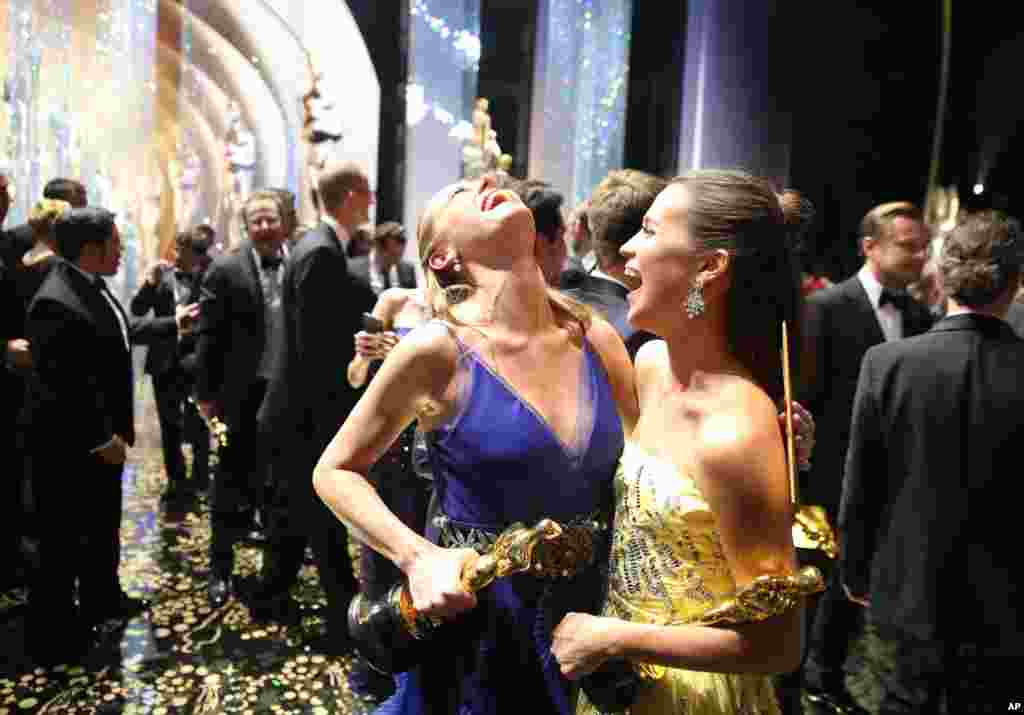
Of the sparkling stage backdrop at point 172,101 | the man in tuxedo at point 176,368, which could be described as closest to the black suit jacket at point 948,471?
the man in tuxedo at point 176,368

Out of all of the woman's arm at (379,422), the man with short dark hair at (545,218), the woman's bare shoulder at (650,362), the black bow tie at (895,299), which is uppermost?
the man with short dark hair at (545,218)

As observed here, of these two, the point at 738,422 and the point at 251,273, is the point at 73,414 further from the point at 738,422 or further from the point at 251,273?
the point at 738,422

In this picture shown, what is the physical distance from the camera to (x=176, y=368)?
5.47m

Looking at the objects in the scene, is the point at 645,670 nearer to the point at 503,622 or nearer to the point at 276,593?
the point at 503,622

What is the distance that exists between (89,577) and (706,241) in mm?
3103

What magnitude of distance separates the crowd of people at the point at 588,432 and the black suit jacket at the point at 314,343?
1 centimetres

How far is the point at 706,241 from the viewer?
1104 mm

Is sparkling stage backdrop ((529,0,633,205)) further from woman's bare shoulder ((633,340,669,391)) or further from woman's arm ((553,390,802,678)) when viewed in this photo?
woman's arm ((553,390,802,678))

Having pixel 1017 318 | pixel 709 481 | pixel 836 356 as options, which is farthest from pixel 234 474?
pixel 1017 318

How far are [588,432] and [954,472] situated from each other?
1557 mm

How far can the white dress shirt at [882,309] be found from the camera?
306 cm

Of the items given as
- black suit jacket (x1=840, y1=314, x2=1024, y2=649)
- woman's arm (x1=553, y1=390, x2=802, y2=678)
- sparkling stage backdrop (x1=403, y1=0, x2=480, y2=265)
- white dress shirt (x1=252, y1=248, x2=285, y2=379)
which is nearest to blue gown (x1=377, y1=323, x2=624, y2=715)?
woman's arm (x1=553, y1=390, x2=802, y2=678)

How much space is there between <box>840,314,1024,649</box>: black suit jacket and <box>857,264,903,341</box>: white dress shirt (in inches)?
24.1

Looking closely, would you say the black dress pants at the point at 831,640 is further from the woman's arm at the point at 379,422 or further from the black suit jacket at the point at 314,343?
the woman's arm at the point at 379,422
